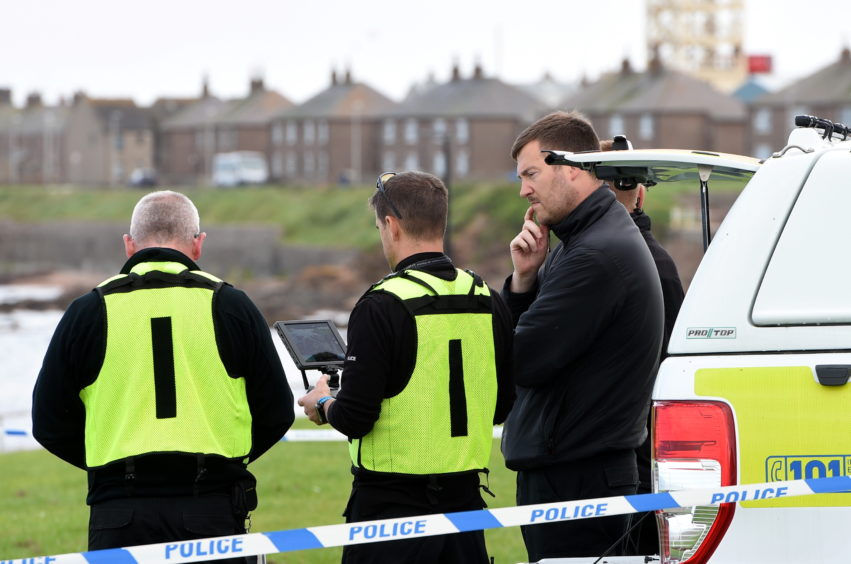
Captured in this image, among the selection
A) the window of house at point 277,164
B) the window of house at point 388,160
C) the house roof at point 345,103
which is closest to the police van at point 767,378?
the window of house at point 388,160

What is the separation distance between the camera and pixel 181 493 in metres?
4.62

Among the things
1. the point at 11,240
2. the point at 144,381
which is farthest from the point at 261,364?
the point at 11,240

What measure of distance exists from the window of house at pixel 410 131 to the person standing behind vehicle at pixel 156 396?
100 m

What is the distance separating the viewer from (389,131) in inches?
4227

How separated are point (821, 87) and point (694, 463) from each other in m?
88.6

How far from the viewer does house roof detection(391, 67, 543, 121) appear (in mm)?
100750

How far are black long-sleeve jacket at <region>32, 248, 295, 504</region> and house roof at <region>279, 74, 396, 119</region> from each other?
104545mm

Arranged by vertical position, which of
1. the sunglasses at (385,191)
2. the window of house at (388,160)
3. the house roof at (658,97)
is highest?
the sunglasses at (385,191)

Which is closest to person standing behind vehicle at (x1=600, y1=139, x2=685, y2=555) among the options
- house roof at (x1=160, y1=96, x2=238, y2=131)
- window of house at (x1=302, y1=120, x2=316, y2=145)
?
window of house at (x1=302, y1=120, x2=316, y2=145)

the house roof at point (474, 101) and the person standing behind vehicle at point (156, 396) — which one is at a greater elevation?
the person standing behind vehicle at point (156, 396)

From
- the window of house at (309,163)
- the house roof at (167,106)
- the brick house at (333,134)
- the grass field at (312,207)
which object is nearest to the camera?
the grass field at (312,207)

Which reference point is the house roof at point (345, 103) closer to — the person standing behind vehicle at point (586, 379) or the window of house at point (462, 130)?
the window of house at point (462, 130)

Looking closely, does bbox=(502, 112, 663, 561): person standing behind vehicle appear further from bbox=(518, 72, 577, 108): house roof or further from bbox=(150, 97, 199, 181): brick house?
bbox=(518, 72, 577, 108): house roof

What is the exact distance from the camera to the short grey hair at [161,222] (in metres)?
4.80
